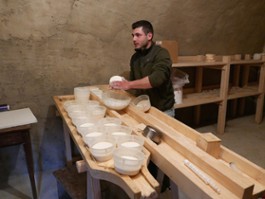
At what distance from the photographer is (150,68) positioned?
1973mm

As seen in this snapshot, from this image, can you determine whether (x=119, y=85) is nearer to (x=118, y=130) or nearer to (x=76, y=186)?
(x=118, y=130)

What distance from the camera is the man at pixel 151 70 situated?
179 cm

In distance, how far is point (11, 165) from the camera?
2.26 m

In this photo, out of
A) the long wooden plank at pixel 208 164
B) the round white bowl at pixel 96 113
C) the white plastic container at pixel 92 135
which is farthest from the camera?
the round white bowl at pixel 96 113

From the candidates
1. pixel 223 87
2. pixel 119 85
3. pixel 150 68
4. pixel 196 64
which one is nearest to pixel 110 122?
pixel 119 85

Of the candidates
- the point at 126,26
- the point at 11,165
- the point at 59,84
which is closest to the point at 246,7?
the point at 126,26

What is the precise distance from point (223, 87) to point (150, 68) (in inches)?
62.7

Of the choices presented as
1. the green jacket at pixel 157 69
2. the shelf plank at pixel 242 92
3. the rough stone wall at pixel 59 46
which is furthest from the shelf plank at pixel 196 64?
the green jacket at pixel 157 69

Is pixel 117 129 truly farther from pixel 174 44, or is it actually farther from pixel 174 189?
pixel 174 44

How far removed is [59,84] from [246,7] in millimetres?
2760

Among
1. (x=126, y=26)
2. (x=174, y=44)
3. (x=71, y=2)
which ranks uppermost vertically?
(x=71, y=2)

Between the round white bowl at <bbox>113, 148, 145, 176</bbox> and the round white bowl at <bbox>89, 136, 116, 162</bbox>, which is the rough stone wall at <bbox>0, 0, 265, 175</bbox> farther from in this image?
the round white bowl at <bbox>113, 148, 145, 176</bbox>

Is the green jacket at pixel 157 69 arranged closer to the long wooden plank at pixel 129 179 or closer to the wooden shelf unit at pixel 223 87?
the wooden shelf unit at pixel 223 87

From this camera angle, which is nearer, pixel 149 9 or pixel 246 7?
pixel 149 9
